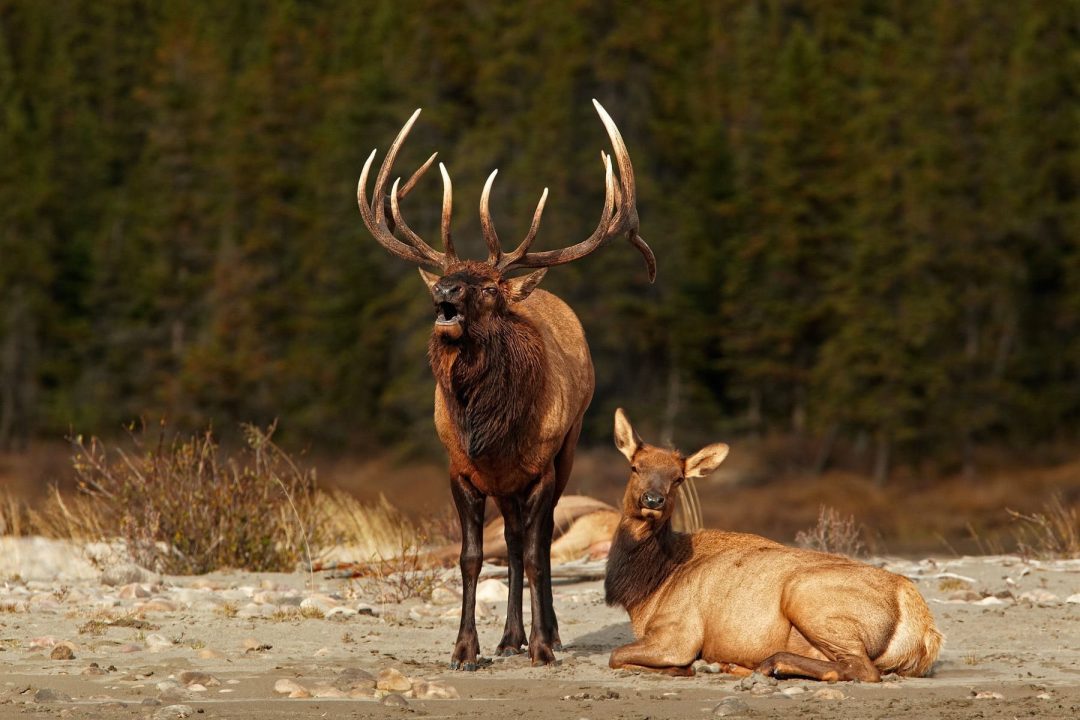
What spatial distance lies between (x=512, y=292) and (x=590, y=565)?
4.44 m

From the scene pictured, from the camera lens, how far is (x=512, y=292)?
34.5ft

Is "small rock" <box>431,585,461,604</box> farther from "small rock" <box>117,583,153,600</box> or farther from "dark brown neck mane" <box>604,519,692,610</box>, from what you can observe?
"dark brown neck mane" <box>604,519,692,610</box>

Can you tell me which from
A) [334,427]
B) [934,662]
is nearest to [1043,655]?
[934,662]

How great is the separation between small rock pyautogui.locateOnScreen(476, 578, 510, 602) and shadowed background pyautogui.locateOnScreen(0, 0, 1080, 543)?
2731cm

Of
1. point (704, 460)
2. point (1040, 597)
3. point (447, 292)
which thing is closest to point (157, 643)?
point (447, 292)

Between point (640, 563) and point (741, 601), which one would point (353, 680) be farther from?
point (741, 601)

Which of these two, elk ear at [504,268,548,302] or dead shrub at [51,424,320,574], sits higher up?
elk ear at [504,268,548,302]

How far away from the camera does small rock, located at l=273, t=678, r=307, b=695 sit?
28.9ft

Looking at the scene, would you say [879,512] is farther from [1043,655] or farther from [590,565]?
[1043,655]

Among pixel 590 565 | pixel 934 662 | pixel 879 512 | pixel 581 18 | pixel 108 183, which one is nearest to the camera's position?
pixel 934 662

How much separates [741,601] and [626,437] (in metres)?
1.26

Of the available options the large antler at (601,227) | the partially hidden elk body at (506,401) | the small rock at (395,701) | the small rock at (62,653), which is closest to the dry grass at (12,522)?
the small rock at (62,653)

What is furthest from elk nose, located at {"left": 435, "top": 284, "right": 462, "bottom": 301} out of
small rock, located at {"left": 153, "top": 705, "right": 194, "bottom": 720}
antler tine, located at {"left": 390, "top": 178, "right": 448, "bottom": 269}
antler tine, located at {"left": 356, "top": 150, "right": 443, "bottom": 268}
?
small rock, located at {"left": 153, "top": 705, "right": 194, "bottom": 720}

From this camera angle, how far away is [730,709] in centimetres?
834
